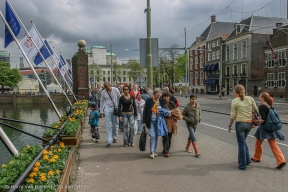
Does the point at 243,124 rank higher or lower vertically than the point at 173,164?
higher

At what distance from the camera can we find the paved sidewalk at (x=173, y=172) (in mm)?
5074

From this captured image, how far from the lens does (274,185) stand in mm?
5125

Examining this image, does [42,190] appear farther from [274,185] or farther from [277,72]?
[277,72]

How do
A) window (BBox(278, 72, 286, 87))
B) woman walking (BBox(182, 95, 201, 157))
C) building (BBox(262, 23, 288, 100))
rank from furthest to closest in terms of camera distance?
building (BBox(262, 23, 288, 100))
window (BBox(278, 72, 286, 87))
woman walking (BBox(182, 95, 201, 157))

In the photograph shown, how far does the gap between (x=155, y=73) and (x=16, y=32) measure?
69378 millimetres

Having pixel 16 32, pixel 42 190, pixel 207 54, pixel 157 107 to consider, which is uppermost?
pixel 207 54

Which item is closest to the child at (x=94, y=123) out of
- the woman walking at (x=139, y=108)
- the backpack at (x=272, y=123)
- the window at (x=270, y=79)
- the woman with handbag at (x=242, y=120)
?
the woman walking at (x=139, y=108)

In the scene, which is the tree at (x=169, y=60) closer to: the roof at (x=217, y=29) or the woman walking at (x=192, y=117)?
the roof at (x=217, y=29)

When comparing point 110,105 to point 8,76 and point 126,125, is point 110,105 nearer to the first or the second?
point 126,125

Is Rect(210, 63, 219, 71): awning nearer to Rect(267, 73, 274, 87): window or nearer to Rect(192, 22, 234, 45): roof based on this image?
Rect(192, 22, 234, 45): roof

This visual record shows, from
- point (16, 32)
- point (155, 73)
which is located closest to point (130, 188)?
point (16, 32)

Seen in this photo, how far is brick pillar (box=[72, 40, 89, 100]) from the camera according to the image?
20438 millimetres

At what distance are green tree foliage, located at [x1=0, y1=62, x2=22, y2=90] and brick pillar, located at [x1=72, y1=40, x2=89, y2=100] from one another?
72.6m

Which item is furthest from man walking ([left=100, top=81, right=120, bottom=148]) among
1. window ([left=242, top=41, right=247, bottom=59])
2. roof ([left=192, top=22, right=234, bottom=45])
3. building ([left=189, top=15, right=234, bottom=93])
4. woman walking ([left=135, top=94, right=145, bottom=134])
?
roof ([left=192, top=22, right=234, bottom=45])
